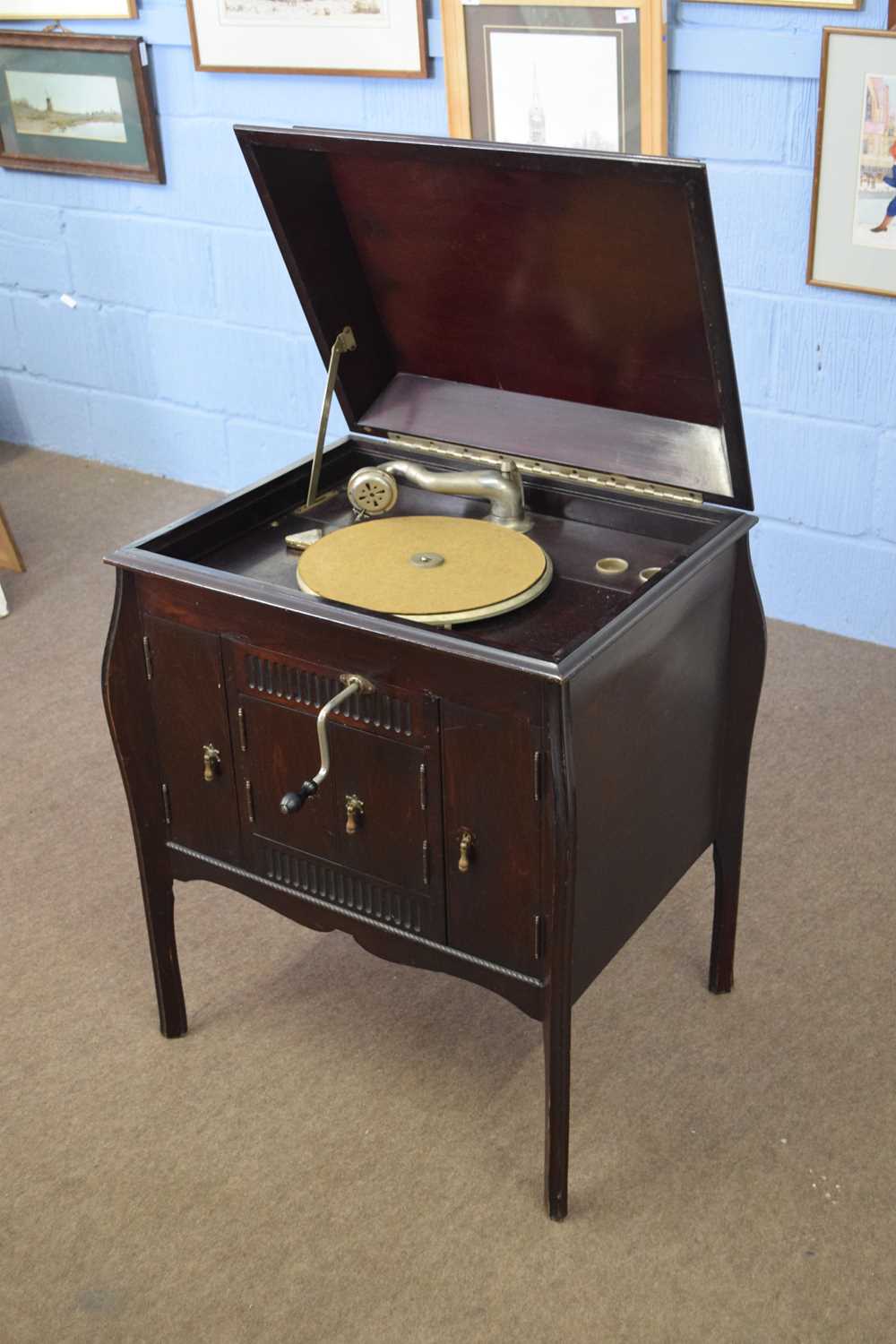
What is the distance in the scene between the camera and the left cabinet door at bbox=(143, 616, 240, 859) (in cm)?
189

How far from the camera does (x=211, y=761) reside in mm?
1943

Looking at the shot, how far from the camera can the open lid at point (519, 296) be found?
1.76 m

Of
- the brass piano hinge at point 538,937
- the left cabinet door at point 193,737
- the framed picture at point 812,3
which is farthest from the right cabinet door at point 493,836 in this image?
the framed picture at point 812,3

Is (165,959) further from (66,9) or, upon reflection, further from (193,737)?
(66,9)

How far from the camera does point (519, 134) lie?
315cm

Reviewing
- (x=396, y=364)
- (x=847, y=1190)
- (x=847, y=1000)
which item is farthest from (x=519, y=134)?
(x=847, y=1190)

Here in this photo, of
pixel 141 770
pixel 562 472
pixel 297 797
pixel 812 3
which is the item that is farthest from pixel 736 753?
pixel 812 3

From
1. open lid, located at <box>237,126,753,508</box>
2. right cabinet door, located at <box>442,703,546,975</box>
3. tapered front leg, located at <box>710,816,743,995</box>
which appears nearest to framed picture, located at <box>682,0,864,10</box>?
open lid, located at <box>237,126,753,508</box>

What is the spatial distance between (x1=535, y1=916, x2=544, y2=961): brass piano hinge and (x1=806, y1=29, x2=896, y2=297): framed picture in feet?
5.62

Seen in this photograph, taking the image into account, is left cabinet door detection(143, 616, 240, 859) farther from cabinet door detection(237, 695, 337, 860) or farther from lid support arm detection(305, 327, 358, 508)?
lid support arm detection(305, 327, 358, 508)

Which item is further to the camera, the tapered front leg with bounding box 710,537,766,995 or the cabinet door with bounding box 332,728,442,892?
the tapered front leg with bounding box 710,537,766,995

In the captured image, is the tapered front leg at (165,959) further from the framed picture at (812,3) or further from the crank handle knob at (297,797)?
the framed picture at (812,3)

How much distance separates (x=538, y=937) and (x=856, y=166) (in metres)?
1.78

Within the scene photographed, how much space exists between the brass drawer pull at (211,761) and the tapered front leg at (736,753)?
2.28 ft
